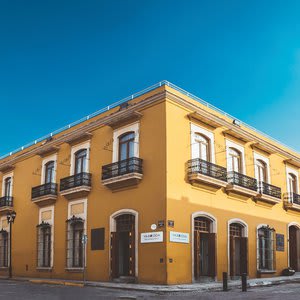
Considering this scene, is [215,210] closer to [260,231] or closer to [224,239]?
[224,239]

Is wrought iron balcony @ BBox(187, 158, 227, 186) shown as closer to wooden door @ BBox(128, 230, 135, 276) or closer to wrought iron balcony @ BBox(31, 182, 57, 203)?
wooden door @ BBox(128, 230, 135, 276)

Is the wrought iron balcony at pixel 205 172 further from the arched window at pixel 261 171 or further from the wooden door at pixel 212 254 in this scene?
the arched window at pixel 261 171

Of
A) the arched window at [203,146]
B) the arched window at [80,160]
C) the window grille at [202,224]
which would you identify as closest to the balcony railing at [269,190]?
the arched window at [203,146]

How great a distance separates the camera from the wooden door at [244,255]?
24500mm

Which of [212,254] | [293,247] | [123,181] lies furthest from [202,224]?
[293,247]

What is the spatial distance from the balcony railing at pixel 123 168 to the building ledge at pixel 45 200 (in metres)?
5.08

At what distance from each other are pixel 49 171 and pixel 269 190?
13572mm

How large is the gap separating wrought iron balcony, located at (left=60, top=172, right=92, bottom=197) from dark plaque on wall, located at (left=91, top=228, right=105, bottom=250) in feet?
7.30

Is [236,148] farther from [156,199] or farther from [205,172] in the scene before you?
[156,199]

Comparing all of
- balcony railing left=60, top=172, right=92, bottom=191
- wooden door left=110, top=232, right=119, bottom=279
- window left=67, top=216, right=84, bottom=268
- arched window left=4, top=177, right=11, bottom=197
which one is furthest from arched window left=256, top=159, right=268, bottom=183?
arched window left=4, top=177, right=11, bottom=197

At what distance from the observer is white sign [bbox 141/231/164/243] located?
786 inches

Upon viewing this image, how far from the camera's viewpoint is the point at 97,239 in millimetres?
23094

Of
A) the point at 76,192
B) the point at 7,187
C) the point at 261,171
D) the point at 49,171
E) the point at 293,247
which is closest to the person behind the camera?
the point at 76,192

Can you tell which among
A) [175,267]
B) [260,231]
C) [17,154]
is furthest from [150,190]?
[17,154]
